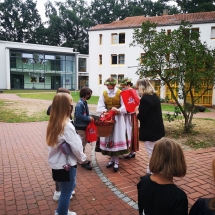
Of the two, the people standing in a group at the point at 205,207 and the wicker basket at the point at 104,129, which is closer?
the people standing in a group at the point at 205,207

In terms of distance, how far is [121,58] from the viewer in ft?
104

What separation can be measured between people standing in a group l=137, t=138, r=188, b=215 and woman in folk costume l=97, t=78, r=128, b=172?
2.80 m

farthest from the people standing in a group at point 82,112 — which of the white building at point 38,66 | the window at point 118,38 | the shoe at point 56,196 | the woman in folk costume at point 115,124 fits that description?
the white building at point 38,66

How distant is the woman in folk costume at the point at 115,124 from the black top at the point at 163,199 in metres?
2.86

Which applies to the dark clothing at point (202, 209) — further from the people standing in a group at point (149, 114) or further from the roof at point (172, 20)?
the roof at point (172, 20)

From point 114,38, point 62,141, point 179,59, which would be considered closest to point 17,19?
point 114,38

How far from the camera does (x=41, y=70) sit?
1823 inches

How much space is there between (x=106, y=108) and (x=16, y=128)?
251 inches

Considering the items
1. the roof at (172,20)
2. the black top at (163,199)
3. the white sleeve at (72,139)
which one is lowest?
the black top at (163,199)

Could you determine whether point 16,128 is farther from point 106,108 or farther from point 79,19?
point 79,19

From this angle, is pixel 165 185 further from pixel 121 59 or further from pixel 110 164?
→ pixel 121 59

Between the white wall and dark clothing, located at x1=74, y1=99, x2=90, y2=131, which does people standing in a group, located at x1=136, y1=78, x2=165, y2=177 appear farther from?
the white wall

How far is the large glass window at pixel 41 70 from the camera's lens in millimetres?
43600

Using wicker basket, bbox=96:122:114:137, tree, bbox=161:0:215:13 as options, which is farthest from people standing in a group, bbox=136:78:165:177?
tree, bbox=161:0:215:13
